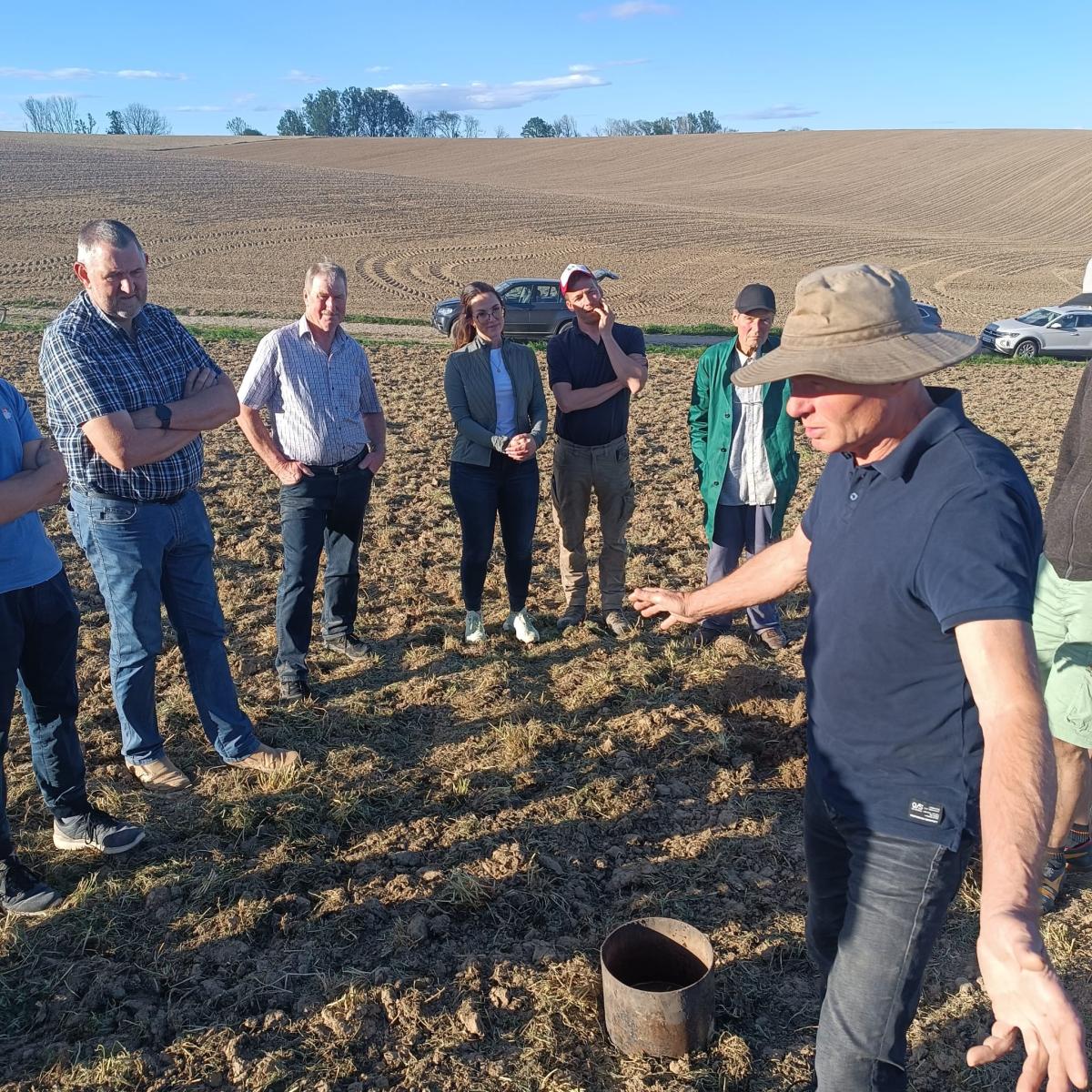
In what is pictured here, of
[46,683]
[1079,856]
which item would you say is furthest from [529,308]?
[1079,856]

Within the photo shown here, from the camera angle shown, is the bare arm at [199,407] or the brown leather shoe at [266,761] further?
the brown leather shoe at [266,761]

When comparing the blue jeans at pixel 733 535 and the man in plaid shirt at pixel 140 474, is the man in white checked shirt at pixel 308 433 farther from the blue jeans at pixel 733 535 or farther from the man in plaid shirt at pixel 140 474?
the blue jeans at pixel 733 535

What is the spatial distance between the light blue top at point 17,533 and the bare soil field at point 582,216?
742 inches

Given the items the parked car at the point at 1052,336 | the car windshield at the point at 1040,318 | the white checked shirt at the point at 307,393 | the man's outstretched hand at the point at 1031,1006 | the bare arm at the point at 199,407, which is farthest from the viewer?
the car windshield at the point at 1040,318

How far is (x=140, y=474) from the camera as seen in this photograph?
13.2ft

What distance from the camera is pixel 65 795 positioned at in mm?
3889

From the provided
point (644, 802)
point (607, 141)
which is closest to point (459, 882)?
point (644, 802)

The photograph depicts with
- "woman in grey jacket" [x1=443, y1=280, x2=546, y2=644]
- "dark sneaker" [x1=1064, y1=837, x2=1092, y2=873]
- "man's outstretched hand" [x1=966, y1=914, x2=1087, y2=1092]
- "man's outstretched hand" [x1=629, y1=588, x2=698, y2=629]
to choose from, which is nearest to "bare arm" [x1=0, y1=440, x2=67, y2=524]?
"man's outstretched hand" [x1=629, y1=588, x2=698, y2=629]

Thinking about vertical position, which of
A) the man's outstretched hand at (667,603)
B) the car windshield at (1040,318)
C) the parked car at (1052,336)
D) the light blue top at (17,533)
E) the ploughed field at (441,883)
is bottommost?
the ploughed field at (441,883)

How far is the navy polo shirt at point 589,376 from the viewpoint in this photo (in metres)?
5.74

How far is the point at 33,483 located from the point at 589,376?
3.19 m

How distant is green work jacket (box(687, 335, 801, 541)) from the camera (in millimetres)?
5441

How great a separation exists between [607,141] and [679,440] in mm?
74157

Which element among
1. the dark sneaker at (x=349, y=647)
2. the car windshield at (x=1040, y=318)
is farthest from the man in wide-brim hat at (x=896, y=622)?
the car windshield at (x=1040, y=318)
